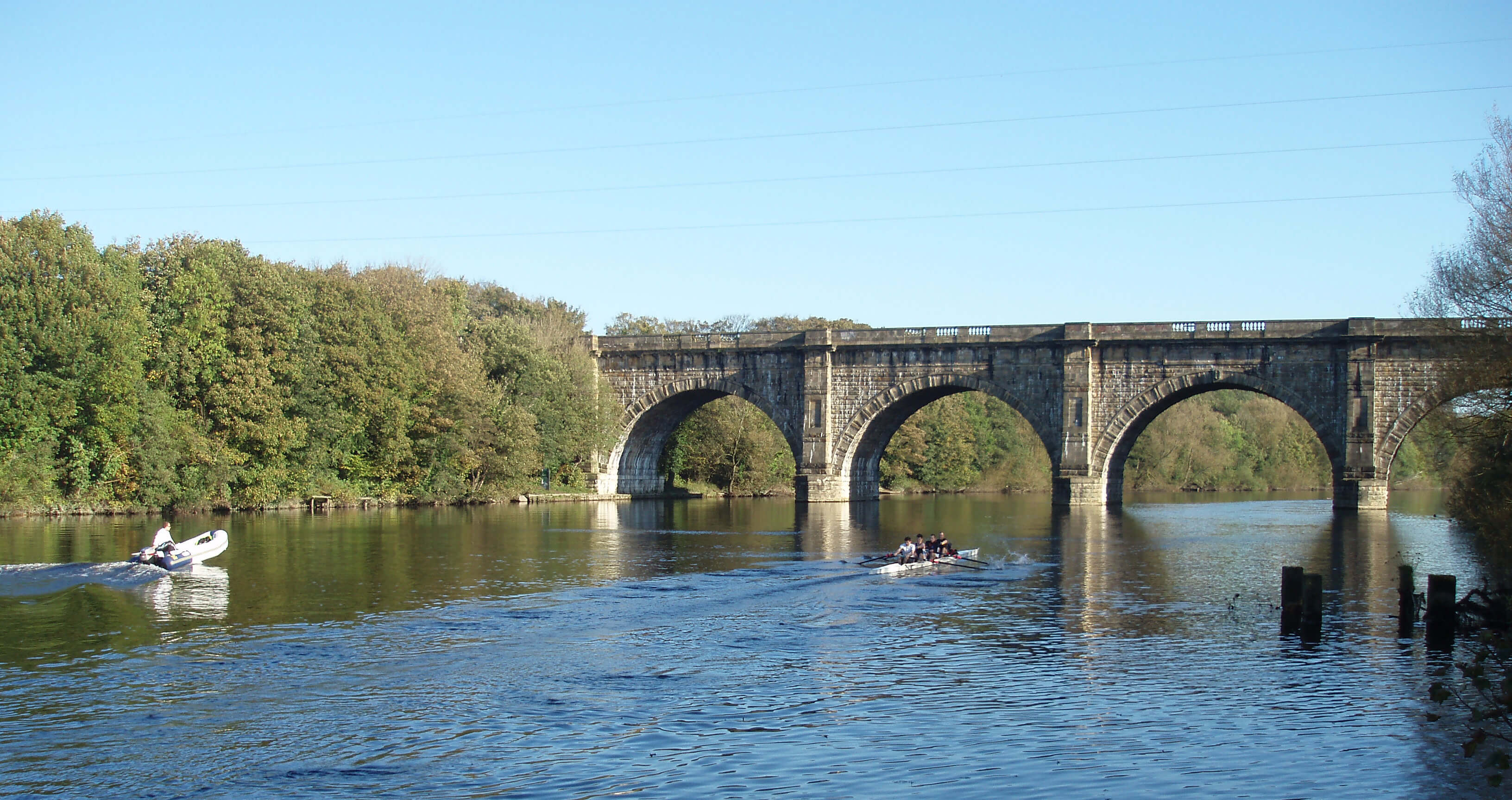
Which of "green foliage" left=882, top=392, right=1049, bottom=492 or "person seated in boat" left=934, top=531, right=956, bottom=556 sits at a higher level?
"green foliage" left=882, top=392, right=1049, bottom=492

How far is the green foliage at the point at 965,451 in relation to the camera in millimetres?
91250

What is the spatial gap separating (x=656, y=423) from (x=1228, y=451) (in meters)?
52.1

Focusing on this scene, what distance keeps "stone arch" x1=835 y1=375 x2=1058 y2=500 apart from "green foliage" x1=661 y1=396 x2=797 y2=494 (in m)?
13.6

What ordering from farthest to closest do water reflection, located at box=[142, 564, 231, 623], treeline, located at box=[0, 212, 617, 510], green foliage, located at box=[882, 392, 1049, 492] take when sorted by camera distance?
1. green foliage, located at box=[882, 392, 1049, 492]
2. treeline, located at box=[0, 212, 617, 510]
3. water reflection, located at box=[142, 564, 231, 623]

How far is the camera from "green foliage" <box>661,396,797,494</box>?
78.8 meters

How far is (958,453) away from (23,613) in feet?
255

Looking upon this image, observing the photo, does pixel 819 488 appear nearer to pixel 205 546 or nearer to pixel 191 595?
pixel 205 546

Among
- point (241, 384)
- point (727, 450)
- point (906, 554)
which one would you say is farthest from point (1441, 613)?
point (727, 450)

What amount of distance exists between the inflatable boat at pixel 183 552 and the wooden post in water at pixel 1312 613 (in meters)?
24.2

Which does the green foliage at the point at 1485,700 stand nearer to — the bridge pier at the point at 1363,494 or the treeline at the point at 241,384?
the bridge pier at the point at 1363,494

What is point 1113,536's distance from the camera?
4412 centimetres

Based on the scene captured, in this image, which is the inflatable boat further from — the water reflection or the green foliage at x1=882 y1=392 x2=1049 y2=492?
the green foliage at x1=882 y1=392 x2=1049 y2=492

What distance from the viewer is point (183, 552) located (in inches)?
1184

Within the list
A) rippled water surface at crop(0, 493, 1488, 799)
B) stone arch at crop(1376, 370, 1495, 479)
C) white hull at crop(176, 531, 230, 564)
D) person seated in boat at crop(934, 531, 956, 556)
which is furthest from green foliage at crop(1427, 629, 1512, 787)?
stone arch at crop(1376, 370, 1495, 479)
